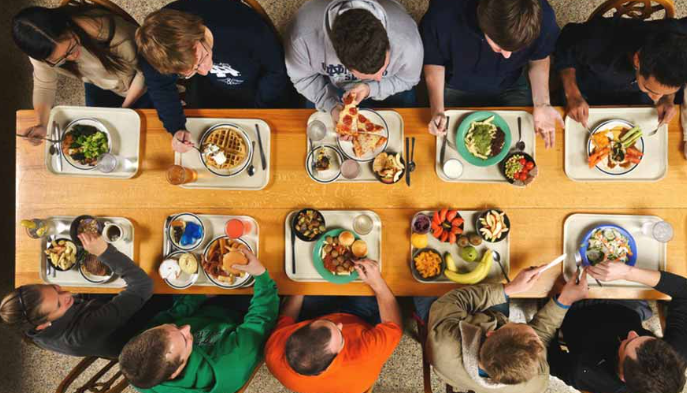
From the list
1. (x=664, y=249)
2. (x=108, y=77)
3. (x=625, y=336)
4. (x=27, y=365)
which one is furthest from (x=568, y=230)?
(x=27, y=365)

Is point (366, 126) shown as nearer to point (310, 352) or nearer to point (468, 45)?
point (468, 45)

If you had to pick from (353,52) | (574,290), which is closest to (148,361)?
(353,52)

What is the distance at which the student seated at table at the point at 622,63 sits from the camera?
184 centimetres

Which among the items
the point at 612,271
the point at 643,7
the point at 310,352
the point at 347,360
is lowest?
the point at 347,360

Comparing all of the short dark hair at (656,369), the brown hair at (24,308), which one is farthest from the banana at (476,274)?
the brown hair at (24,308)

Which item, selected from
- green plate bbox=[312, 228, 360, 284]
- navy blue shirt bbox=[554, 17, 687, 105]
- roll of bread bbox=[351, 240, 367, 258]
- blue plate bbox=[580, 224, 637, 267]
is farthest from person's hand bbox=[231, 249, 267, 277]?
navy blue shirt bbox=[554, 17, 687, 105]

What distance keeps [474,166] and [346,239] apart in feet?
2.68

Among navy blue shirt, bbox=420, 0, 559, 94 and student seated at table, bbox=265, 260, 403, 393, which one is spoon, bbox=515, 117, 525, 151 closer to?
navy blue shirt, bbox=420, 0, 559, 94

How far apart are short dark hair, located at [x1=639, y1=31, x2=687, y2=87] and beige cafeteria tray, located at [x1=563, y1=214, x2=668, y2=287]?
71cm

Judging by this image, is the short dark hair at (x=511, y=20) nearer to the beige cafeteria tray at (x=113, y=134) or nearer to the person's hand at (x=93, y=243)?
the beige cafeteria tray at (x=113, y=134)

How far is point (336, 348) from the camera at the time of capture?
2.06 metres

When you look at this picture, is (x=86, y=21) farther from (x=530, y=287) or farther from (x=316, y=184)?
(x=530, y=287)

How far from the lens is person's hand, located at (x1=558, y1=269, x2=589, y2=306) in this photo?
2.07 metres

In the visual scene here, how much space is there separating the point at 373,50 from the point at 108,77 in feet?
5.55
